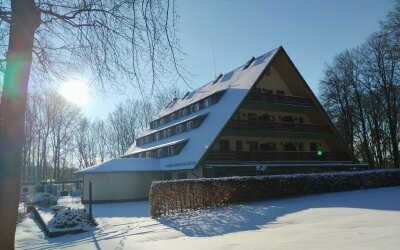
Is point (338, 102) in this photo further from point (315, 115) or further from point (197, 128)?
point (197, 128)

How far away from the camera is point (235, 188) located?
2348 centimetres

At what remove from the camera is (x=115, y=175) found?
37375mm

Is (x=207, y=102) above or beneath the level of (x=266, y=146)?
above

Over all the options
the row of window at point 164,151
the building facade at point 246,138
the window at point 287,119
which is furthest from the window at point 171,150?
the window at point 287,119

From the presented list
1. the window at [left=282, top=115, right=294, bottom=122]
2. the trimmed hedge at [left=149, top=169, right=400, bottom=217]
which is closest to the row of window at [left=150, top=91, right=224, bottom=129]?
the window at [left=282, top=115, right=294, bottom=122]

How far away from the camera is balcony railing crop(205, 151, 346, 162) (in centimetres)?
3275

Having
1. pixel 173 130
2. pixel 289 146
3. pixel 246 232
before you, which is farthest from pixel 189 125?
pixel 246 232

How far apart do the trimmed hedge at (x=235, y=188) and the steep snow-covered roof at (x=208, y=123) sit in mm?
7770

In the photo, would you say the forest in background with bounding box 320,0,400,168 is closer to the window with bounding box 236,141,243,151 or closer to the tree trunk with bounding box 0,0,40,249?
the window with bounding box 236,141,243,151

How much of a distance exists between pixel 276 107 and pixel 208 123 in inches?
253

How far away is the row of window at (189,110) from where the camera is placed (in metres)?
37.8

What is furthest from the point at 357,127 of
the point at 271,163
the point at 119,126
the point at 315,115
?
the point at 119,126

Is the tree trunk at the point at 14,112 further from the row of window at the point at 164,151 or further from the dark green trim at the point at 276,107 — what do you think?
the row of window at the point at 164,151

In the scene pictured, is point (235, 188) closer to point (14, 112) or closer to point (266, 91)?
point (266, 91)
